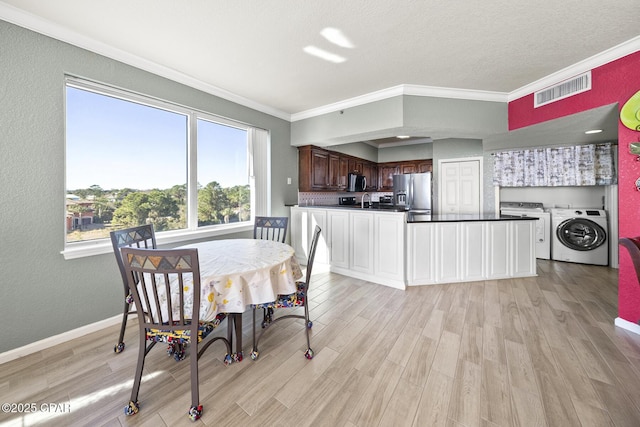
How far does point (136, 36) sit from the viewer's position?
216 centimetres

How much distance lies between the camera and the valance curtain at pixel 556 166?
4.18m

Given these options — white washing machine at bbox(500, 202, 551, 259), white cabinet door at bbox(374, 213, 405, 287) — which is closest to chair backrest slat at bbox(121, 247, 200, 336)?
white cabinet door at bbox(374, 213, 405, 287)

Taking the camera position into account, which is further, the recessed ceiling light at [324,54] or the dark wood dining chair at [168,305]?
the recessed ceiling light at [324,54]

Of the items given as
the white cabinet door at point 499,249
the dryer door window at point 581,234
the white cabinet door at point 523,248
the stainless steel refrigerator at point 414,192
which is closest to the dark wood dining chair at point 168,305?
the white cabinet door at point 499,249

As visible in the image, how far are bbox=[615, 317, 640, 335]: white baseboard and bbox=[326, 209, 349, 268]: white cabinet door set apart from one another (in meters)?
2.74

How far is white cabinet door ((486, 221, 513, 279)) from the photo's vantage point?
3457 mm

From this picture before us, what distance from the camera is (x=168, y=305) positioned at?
4.40 ft

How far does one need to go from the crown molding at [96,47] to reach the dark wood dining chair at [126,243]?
1.64m

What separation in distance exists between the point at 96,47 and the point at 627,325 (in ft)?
17.5

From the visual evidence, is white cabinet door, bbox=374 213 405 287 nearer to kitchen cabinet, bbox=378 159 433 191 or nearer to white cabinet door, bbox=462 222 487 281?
white cabinet door, bbox=462 222 487 281

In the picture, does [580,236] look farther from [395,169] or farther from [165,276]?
[165,276]

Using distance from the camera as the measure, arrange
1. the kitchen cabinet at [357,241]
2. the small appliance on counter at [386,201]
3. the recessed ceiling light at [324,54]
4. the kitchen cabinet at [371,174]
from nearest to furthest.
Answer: the recessed ceiling light at [324,54]
the kitchen cabinet at [357,241]
the kitchen cabinet at [371,174]
the small appliance on counter at [386,201]

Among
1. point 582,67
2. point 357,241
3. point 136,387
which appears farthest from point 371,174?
point 136,387

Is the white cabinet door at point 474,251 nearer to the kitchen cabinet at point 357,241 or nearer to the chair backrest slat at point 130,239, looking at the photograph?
the kitchen cabinet at point 357,241
